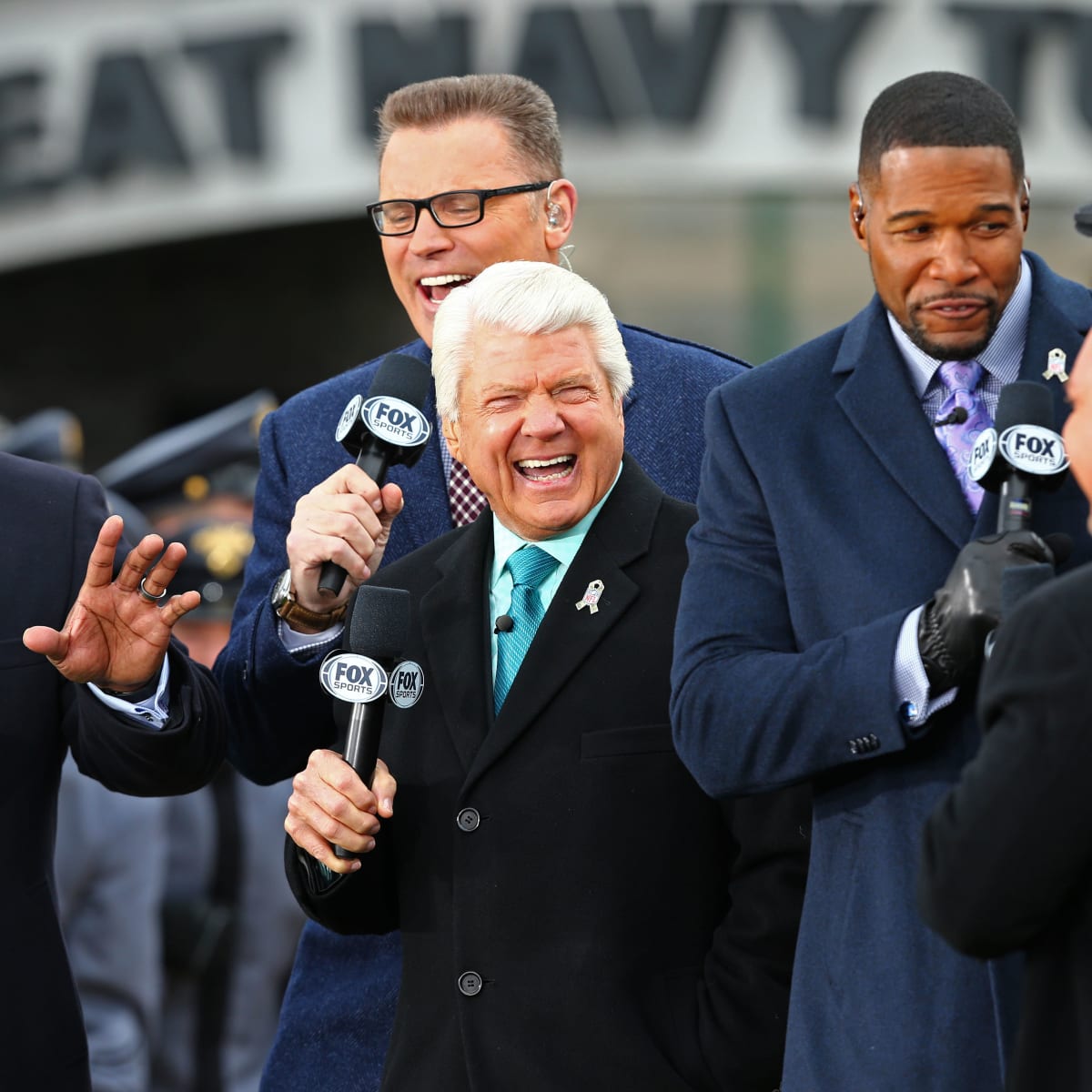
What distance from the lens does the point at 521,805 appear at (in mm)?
2777

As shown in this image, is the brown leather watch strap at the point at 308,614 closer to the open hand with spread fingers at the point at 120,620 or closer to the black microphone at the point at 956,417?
the open hand with spread fingers at the point at 120,620

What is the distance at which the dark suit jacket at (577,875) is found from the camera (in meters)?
2.68

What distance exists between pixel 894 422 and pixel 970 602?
43 cm

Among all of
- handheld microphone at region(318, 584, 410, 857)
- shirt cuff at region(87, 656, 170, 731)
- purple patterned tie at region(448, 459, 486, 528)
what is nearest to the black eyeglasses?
purple patterned tie at region(448, 459, 486, 528)

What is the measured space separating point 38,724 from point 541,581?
2.53 ft

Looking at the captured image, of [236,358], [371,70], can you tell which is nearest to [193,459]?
[371,70]

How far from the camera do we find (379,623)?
2574 mm

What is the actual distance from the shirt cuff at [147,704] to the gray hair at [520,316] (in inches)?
22.4

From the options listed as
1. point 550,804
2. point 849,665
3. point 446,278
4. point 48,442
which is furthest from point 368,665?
point 48,442

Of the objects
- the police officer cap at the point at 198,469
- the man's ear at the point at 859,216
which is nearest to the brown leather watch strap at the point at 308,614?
the man's ear at the point at 859,216

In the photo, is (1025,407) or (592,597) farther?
(592,597)

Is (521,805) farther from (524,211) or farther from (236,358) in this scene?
(236,358)

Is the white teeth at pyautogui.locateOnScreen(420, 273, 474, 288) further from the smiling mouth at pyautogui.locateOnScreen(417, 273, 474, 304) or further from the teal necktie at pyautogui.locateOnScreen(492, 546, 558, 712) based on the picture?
the teal necktie at pyautogui.locateOnScreen(492, 546, 558, 712)

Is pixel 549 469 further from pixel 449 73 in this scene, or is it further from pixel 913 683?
pixel 449 73
